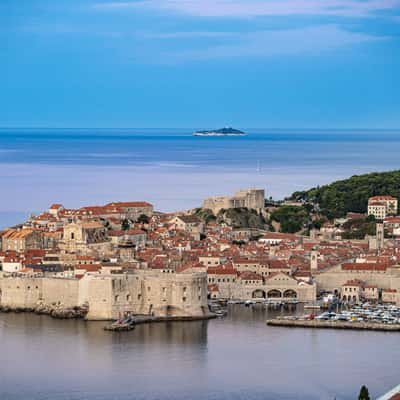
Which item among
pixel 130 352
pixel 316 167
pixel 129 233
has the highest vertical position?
pixel 316 167

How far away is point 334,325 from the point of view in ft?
84.2

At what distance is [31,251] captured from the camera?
31703 mm

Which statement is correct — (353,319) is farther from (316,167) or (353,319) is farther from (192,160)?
(192,160)

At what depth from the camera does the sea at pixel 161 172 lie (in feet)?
184

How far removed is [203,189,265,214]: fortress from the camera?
140ft

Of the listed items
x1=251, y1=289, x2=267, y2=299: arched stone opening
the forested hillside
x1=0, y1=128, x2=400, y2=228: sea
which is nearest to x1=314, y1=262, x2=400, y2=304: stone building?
x1=251, y1=289, x2=267, y2=299: arched stone opening

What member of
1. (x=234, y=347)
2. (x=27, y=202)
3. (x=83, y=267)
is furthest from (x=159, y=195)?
(x=234, y=347)

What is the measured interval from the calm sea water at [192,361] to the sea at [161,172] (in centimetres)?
2017

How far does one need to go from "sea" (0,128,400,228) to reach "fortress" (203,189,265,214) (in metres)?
Answer: 6.91

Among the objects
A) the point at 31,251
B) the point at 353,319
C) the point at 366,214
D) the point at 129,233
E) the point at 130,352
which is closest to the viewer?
the point at 130,352

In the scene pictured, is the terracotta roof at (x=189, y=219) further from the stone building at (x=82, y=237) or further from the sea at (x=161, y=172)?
the sea at (x=161, y=172)

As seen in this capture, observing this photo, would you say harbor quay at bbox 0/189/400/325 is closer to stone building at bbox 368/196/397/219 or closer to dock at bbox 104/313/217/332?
dock at bbox 104/313/217/332

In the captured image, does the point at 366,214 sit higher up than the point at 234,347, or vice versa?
the point at 366,214

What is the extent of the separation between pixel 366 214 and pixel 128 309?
17046 mm
